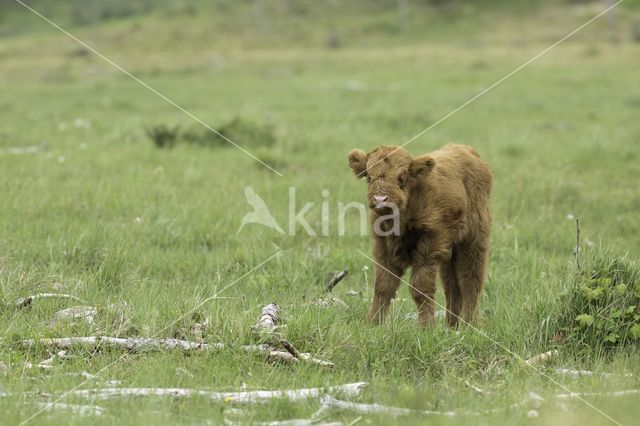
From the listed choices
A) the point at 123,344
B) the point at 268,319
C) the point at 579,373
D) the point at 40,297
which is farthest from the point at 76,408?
the point at 579,373

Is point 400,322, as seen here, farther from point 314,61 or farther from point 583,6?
point 583,6

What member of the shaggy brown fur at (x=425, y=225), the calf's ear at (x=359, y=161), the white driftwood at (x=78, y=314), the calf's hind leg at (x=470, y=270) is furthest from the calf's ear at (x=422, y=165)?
the white driftwood at (x=78, y=314)

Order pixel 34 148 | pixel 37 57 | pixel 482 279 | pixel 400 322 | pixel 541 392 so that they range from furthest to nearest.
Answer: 1. pixel 37 57
2. pixel 34 148
3. pixel 482 279
4. pixel 400 322
5. pixel 541 392

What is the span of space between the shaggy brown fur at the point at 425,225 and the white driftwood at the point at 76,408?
216 cm

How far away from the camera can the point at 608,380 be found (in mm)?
4828

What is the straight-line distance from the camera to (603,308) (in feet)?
17.9

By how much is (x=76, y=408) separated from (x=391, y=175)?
2.48 meters

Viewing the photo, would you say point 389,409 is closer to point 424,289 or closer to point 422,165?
point 424,289

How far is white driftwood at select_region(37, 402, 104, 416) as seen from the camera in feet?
14.1

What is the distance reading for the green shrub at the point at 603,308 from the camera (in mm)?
5414

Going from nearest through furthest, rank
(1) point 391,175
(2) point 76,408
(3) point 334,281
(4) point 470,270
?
(2) point 76,408 → (1) point 391,175 → (4) point 470,270 → (3) point 334,281

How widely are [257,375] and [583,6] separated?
212 feet

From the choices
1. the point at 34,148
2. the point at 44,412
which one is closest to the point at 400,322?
the point at 44,412

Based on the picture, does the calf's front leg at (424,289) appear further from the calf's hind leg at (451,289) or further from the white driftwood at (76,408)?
the white driftwood at (76,408)
